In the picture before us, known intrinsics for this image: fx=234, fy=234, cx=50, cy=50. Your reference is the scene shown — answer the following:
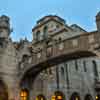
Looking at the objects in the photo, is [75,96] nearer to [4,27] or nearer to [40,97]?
[40,97]

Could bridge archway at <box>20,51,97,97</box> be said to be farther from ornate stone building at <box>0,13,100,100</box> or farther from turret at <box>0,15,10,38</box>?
turret at <box>0,15,10,38</box>

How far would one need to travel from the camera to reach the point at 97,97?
3150cm

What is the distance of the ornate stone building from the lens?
16484 mm

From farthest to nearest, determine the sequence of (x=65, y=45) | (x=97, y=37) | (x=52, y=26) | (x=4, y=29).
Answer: (x=52, y=26)
(x=4, y=29)
(x=65, y=45)
(x=97, y=37)

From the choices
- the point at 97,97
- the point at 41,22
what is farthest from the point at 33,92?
the point at 41,22

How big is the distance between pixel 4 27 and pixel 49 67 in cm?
545

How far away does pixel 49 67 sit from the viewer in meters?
21.2

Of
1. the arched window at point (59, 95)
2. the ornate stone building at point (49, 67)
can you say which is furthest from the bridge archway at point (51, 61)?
the arched window at point (59, 95)

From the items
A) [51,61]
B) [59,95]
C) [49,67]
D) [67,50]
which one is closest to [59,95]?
[59,95]

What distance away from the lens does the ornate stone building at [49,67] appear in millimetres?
16484

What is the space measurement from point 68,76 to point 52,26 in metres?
9.46

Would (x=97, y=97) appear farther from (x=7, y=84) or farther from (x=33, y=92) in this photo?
(x=7, y=84)

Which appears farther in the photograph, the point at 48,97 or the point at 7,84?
the point at 48,97

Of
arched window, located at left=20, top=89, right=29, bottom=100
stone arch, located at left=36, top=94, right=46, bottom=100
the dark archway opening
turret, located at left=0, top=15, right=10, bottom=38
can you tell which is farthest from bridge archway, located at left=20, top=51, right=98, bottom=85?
turret, located at left=0, top=15, right=10, bottom=38
